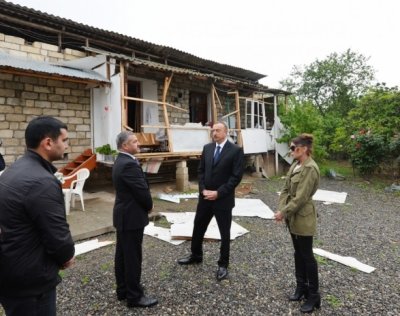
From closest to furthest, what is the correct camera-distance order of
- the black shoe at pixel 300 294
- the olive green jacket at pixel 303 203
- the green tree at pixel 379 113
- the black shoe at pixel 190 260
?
1. the olive green jacket at pixel 303 203
2. the black shoe at pixel 300 294
3. the black shoe at pixel 190 260
4. the green tree at pixel 379 113

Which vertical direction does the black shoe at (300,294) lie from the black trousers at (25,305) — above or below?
below

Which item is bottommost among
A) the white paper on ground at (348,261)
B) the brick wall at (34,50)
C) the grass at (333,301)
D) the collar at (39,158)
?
the grass at (333,301)

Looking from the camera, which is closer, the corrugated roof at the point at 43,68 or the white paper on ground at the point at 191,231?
the white paper on ground at the point at 191,231

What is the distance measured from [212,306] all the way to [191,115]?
9.38 meters

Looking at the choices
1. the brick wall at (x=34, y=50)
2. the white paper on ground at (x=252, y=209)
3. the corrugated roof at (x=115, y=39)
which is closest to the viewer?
the white paper on ground at (x=252, y=209)

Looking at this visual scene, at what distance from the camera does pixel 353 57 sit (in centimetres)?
2011

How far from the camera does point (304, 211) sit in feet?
9.02

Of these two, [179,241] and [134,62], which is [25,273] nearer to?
[179,241]

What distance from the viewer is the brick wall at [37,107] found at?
6984 millimetres

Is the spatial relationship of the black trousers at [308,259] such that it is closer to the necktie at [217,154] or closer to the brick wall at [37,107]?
the necktie at [217,154]

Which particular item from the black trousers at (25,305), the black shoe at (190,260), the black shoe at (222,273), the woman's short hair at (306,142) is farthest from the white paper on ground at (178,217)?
the black trousers at (25,305)

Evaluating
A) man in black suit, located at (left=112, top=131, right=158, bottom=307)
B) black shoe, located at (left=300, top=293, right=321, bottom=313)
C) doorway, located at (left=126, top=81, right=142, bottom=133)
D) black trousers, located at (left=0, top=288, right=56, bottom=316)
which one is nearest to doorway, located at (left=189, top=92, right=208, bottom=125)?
doorway, located at (left=126, top=81, right=142, bottom=133)

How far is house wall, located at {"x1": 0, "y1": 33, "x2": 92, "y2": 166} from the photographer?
23.0 feet

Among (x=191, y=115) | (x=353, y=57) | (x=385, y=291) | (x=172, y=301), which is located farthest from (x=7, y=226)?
(x=353, y=57)
